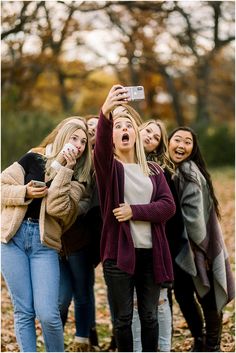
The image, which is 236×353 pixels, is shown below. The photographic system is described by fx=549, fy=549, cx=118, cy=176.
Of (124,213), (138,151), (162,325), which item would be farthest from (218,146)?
(124,213)

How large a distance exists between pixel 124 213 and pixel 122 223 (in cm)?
8

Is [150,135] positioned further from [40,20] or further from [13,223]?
[40,20]

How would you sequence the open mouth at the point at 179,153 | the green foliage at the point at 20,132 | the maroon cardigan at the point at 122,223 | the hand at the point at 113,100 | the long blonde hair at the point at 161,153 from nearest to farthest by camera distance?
the hand at the point at 113,100 → the maroon cardigan at the point at 122,223 → the long blonde hair at the point at 161,153 → the open mouth at the point at 179,153 → the green foliage at the point at 20,132

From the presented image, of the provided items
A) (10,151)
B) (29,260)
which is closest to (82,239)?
(29,260)

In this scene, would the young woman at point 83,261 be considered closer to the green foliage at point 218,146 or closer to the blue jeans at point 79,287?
the blue jeans at point 79,287

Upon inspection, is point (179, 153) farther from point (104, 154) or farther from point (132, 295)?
point (132, 295)

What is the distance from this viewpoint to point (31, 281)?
3836 millimetres

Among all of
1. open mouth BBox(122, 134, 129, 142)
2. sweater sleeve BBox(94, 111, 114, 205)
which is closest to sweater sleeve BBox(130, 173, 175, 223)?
sweater sleeve BBox(94, 111, 114, 205)

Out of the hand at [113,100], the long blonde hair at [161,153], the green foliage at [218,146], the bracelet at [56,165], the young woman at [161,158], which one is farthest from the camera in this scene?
the green foliage at [218,146]

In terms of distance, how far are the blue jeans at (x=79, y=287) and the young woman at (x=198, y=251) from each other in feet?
2.42

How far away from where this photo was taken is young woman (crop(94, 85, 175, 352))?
3.61 m

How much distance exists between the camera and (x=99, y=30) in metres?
17.9

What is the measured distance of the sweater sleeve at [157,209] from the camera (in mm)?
3611

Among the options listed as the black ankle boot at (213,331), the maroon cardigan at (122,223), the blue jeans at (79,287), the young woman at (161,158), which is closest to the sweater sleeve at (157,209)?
the maroon cardigan at (122,223)
